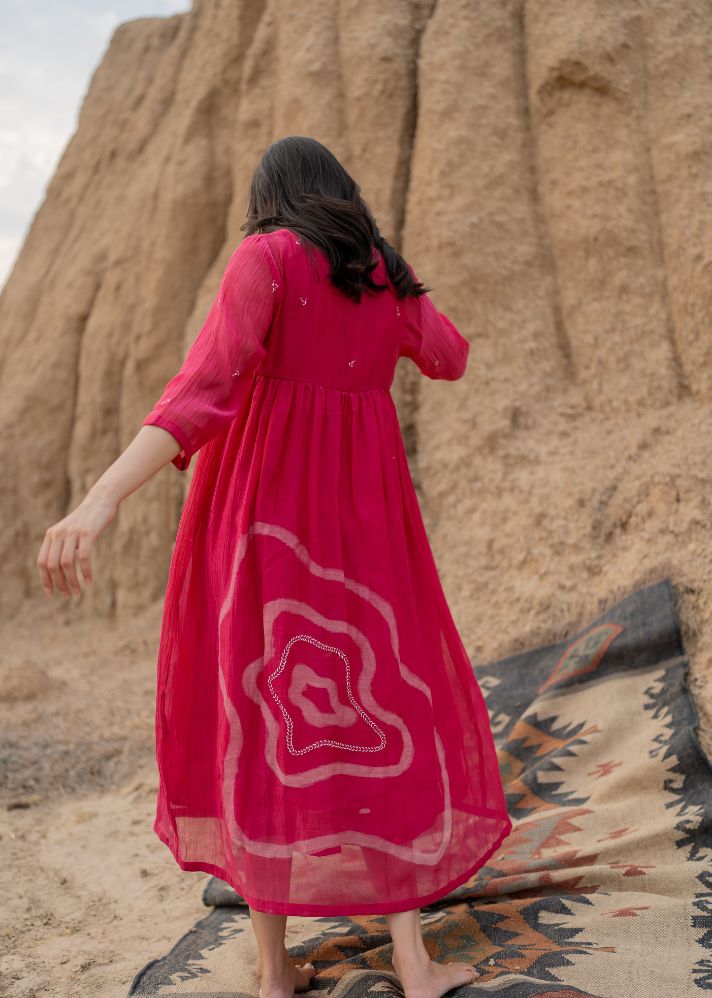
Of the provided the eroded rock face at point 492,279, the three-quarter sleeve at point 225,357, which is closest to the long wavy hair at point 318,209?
the three-quarter sleeve at point 225,357

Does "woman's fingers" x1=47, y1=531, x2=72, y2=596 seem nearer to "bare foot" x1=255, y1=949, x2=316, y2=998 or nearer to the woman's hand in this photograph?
the woman's hand

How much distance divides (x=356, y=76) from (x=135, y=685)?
3.12 m

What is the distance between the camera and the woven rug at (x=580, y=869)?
6.57ft

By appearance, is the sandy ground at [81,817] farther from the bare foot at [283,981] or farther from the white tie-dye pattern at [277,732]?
the white tie-dye pattern at [277,732]

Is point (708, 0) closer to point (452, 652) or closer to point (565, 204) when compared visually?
point (565, 204)

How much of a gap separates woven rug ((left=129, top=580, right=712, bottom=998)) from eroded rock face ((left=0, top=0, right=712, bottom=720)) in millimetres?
234

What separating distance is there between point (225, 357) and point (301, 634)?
552mm

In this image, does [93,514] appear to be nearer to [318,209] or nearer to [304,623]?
[304,623]

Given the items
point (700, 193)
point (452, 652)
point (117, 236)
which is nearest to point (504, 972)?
point (452, 652)

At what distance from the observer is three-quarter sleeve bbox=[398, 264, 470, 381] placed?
2.17 metres

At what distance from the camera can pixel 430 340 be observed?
7.30ft

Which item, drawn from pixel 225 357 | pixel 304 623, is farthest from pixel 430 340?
pixel 304 623

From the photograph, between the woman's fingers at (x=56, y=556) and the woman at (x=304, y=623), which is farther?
the woman at (x=304, y=623)

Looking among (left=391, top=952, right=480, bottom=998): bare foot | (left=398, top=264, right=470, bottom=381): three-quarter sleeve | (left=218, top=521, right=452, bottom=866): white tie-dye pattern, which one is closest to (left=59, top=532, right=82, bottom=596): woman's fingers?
(left=218, top=521, right=452, bottom=866): white tie-dye pattern
